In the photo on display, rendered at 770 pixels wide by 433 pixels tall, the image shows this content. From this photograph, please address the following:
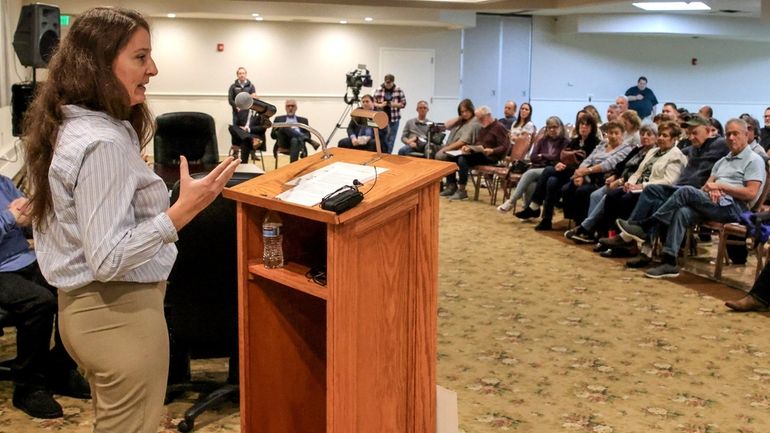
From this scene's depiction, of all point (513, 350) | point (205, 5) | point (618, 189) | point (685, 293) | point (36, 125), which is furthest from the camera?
point (205, 5)

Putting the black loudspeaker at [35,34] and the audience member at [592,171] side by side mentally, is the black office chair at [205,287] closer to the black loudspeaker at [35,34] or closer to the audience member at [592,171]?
the black loudspeaker at [35,34]

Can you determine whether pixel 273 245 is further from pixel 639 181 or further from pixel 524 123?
pixel 524 123

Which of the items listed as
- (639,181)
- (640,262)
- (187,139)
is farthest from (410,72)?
(640,262)

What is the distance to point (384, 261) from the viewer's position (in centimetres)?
222

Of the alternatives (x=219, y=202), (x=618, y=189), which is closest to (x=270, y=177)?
(x=219, y=202)

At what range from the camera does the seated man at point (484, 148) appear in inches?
368

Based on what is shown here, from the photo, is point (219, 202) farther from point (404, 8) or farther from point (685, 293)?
point (404, 8)

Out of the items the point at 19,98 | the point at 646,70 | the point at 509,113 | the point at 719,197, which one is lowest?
the point at 719,197

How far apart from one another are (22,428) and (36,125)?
1864 millimetres

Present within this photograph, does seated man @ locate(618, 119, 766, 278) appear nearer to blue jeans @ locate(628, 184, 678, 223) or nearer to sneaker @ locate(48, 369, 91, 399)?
blue jeans @ locate(628, 184, 678, 223)

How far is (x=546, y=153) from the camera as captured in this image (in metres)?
8.11

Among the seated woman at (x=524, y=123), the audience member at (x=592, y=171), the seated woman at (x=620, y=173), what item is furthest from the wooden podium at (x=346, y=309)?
the seated woman at (x=524, y=123)

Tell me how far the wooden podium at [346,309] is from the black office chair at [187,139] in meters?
3.96

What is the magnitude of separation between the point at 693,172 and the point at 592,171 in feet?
3.65
